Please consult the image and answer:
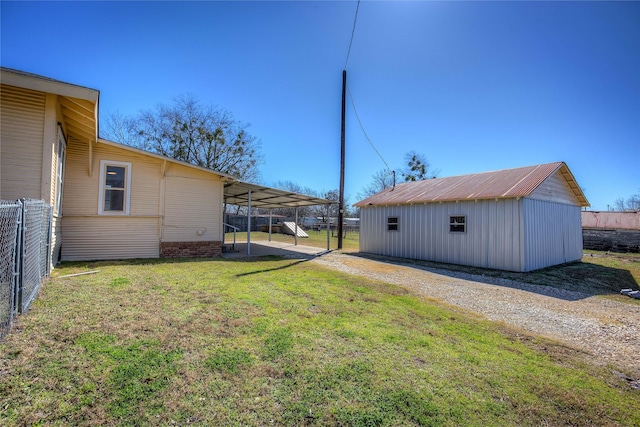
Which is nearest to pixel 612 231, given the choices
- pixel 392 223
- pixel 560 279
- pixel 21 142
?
pixel 560 279

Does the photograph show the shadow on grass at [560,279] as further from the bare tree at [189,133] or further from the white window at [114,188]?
the bare tree at [189,133]

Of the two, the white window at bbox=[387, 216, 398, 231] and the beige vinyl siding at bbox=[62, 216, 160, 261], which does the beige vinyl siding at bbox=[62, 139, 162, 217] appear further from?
the white window at bbox=[387, 216, 398, 231]

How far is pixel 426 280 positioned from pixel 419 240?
4.97 metres

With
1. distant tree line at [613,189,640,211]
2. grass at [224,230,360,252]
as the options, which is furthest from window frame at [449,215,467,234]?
distant tree line at [613,189,640,211]

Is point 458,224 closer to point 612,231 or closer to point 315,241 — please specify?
point 315,241

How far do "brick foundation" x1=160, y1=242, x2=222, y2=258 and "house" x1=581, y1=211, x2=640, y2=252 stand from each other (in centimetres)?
2437

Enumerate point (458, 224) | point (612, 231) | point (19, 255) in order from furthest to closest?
point (612, 231) → point (458, 224) → point (19, 255)

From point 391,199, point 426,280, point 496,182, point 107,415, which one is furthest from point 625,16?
point 107,415

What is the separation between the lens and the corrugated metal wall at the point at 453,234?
32.4ft

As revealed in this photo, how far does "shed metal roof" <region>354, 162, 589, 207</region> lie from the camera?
401 inches

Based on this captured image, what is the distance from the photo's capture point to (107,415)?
6.33 feet

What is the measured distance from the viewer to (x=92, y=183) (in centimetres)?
818

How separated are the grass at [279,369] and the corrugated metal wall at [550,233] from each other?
24.5 feet

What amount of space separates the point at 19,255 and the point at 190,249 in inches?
257
